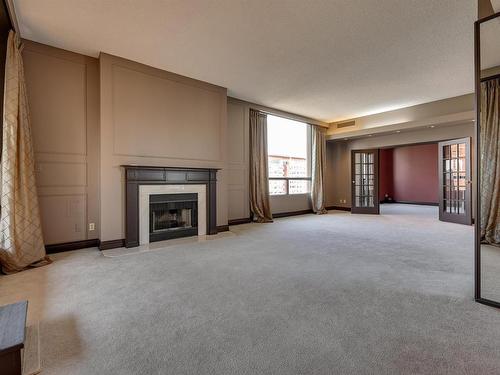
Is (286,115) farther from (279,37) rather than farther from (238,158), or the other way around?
(279,37)

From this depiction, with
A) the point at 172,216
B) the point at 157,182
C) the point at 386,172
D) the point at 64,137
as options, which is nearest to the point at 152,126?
the point at 157,182

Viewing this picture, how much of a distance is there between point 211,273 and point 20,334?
5.28 feet

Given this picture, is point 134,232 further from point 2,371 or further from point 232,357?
point 232,357

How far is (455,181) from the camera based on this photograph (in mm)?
6047

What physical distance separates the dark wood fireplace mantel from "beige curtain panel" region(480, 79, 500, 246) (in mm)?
3785

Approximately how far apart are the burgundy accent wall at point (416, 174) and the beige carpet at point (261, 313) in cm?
828

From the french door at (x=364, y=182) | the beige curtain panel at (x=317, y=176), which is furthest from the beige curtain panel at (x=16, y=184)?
the french door at (x=364, y=182)

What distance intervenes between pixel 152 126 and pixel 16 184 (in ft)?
6.44

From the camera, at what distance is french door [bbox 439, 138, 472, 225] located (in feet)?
18.7

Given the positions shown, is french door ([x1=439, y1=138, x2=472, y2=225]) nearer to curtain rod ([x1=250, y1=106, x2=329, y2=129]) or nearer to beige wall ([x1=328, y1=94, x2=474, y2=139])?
beige wall ([x1=328, y1=94, x2=474, y2=139])

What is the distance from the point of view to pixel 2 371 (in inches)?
46.4

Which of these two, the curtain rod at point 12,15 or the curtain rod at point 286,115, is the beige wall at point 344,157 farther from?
the curtain rod at point 12,15

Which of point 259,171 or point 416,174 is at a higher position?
point 416,174

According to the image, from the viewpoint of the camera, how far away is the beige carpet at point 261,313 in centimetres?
136
